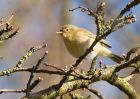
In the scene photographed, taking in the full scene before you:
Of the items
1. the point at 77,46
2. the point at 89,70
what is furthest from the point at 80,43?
the point at 89,70

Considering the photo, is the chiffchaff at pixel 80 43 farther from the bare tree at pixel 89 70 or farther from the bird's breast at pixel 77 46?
the bare tree at pixel 89 70

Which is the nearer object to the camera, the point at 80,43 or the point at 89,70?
the point at 89,70

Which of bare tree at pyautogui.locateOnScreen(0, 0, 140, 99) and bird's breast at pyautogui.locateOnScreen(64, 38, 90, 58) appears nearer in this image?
bare tree at pyautogui.locateOnScreen(0, 0, 140, 99)

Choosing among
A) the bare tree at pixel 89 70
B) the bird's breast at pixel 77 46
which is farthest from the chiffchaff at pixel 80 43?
the bare tree at pixel 89 70

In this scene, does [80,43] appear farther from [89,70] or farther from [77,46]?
[89,70]

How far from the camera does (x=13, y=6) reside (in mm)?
8281

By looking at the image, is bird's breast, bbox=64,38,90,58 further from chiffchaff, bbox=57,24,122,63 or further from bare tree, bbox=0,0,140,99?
bare tree, bbox=0,0,140,99

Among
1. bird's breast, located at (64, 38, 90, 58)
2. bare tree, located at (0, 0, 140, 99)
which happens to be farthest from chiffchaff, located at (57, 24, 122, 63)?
bare tree, located at (0, 0, 140, 99)

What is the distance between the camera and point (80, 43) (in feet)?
17.6

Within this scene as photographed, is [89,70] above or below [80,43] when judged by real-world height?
above

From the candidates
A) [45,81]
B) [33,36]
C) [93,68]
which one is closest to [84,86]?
[93,68]

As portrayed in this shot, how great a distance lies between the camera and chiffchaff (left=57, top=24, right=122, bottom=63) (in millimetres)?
5193

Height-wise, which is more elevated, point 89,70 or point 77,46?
point 89,70

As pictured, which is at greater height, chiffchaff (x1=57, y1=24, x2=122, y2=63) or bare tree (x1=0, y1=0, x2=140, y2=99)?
bare tree (x1=0, y1=0, x2=140, y2=99)
